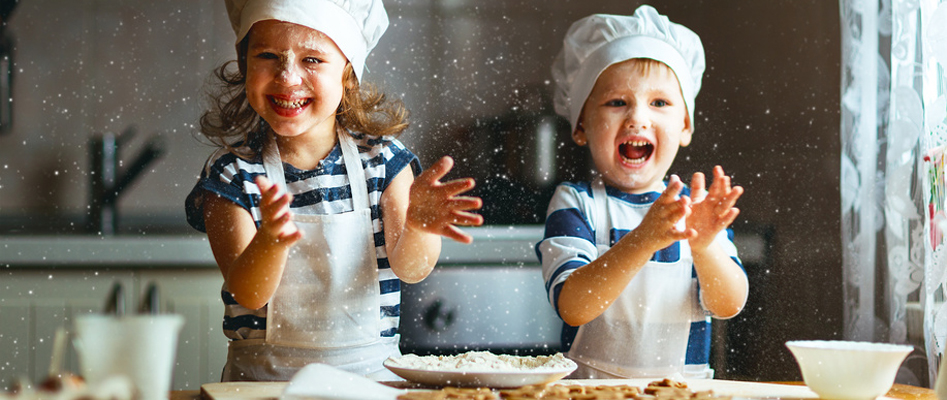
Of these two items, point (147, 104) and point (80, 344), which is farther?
point (147, 104)

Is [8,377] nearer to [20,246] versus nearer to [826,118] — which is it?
[20,246]

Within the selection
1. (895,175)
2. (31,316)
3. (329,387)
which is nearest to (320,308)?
(329,387)

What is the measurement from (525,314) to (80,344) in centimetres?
55

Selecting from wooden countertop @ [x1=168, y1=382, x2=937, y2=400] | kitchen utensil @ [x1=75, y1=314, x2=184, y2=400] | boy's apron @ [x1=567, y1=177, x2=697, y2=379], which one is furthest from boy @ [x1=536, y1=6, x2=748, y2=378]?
kitchen utensil @ [x1=75, y1=314, x2=184, y2=400]

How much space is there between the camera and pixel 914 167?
2.26ft

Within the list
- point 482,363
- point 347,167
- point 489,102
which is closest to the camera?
point 482,363

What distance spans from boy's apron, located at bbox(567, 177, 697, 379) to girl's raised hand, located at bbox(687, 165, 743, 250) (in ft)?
0.27

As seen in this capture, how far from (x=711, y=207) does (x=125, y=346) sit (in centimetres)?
37

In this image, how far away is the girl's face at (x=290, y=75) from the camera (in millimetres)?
537

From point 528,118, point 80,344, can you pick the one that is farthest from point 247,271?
point 528,118

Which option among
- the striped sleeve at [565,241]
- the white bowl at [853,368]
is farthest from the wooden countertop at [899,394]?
the striped sleeve at [565,241]

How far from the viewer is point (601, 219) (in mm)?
645

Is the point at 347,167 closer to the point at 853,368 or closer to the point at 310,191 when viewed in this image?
the point at 310,191

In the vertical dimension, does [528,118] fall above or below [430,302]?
above
